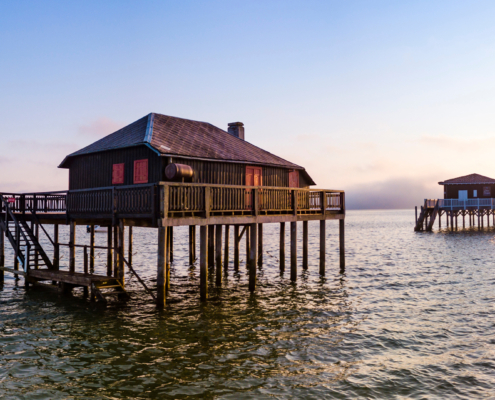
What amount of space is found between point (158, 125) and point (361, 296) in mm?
13225

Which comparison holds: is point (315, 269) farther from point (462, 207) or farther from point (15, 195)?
point (462, 207)

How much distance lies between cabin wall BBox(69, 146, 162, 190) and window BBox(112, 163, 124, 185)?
22 cm

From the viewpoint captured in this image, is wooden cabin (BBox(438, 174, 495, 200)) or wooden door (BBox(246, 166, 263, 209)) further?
wooden cabin (BBox(438, 174, 495, 200))

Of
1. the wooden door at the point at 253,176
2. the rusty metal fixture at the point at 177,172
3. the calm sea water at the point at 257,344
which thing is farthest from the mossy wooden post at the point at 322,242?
the rusty metal fixture at the point at 177,172

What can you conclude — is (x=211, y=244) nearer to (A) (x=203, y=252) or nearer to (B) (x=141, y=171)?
(B) (x=141, y=171)

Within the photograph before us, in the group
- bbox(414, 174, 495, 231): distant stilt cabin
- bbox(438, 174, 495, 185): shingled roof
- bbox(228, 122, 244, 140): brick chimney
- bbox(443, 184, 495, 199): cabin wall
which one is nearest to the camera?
bbox(228, 122, 244, 140): brick chimney

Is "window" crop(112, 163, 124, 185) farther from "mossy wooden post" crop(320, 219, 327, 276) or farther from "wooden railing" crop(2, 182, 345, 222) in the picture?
"mossy wooden post" crop(320, 219, 327, 276)

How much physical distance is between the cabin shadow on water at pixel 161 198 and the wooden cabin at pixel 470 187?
4314 centimetres

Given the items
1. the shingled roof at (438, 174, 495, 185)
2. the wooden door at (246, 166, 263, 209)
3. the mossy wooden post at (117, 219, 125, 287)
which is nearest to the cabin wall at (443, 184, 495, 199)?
the shingled roof at (438, 174, 495, 185)

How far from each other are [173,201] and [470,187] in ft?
190

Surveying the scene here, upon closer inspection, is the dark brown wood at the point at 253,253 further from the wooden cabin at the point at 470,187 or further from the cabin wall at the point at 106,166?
the wooden cabin at the point at 470,187

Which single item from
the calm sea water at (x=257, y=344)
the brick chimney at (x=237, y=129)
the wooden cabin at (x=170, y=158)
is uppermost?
the brick chimney at (x=237, y=129)

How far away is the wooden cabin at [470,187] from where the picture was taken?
61.3 meters

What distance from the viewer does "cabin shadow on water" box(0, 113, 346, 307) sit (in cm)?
1675
